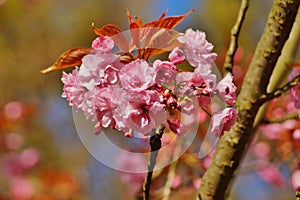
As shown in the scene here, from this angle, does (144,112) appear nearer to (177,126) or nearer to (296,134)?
(177,126)

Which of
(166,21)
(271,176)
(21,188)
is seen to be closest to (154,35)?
(166,21)

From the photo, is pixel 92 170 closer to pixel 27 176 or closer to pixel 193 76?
pixel 27 176

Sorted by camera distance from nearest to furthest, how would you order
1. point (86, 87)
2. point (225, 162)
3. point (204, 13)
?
point (86, 87)
point (225, 162)
point (204, 13)

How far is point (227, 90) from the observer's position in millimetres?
705

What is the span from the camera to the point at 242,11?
1.02m

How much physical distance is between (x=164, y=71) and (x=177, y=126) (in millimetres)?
91

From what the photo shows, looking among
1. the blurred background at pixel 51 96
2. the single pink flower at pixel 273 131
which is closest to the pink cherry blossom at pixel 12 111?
the blurred background at pixel 51 96

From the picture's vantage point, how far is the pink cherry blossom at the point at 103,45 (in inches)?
26.9

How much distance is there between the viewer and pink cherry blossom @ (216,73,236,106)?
0.70 m

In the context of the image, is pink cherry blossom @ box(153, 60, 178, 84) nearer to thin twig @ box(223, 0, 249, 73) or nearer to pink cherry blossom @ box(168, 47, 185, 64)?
pink cherry blossom @ box(168, 47, 185, 64)

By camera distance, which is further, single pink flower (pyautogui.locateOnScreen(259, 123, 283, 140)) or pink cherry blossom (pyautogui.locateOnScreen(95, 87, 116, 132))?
single pink flower (pyautogui.locateOnScreen(259, 123, 283, 140))

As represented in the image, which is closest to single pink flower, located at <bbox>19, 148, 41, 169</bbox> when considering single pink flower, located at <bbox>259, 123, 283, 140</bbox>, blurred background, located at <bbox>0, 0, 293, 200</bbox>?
blurred background, located at <bbox>0, 0, 293, 200</bbox>

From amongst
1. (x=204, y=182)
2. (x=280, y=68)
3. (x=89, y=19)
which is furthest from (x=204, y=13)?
(x=204, y=182)

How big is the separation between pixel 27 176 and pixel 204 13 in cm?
275
